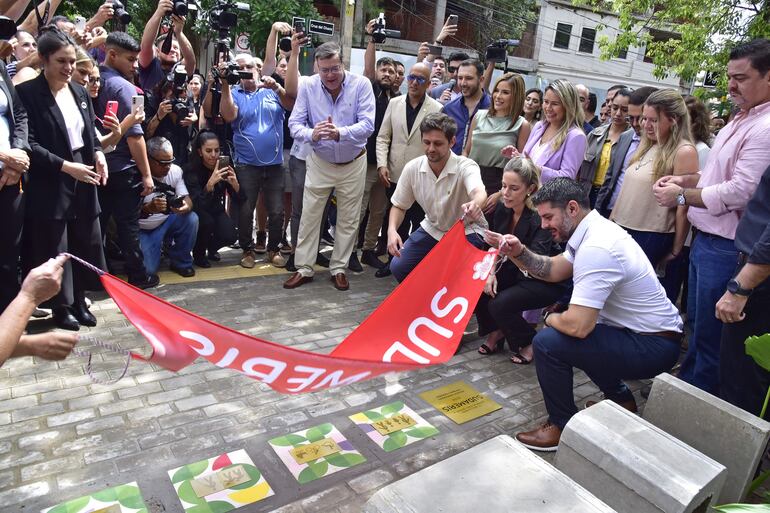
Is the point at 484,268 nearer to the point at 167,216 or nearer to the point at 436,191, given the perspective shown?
the point at 436,191

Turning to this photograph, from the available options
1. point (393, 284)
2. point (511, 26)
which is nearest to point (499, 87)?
point (393, 284)

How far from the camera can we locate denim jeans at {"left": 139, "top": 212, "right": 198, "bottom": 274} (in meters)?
4.95

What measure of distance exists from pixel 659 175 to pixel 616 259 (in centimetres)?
130

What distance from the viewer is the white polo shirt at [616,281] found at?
290 centimetres

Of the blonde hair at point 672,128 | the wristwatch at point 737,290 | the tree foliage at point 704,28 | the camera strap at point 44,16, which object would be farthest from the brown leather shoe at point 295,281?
the tree foliage at point 704,28

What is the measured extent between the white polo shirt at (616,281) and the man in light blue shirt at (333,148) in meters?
2.63

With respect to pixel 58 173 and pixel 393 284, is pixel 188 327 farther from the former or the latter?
pixel 393 284

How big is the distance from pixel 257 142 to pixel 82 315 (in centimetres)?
229

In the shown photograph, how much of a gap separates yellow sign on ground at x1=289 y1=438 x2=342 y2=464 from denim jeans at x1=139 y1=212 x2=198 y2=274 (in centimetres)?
274

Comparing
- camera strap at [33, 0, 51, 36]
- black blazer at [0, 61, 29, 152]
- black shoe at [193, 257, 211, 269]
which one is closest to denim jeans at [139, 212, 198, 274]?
black shoe at [193, 257, 211, 269]

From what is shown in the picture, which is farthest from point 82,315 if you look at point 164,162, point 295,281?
point 295,281

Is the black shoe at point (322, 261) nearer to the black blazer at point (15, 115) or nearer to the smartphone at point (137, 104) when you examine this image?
the smartphone at point (137, 104)

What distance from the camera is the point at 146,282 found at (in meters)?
A: 4.86

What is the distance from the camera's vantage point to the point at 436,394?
3.59 meters
